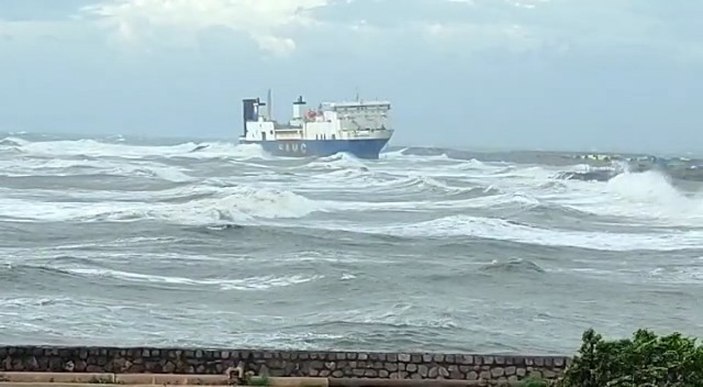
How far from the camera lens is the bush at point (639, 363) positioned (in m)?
6.15

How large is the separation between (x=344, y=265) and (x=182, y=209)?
1240cm

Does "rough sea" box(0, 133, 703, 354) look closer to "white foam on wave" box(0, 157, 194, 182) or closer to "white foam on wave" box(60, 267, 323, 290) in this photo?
"white foam on wave" box(60, 267, 323, 290)

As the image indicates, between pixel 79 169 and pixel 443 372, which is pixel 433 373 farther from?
pixel 79 169

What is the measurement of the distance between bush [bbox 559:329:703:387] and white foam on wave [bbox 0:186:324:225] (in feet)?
73.0

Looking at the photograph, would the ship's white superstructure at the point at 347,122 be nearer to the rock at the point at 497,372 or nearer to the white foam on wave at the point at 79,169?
the white foam on wave at the point at 79,169

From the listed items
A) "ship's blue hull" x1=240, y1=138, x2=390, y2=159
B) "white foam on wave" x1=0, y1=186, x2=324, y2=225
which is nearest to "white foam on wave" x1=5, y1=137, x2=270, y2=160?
"ship's blue hull" x1=240, y1=138, x2=390, y2=159

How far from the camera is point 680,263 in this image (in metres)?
22.4

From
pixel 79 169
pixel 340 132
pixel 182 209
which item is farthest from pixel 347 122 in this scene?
pixel 182 209

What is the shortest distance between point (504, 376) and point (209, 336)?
5619mm

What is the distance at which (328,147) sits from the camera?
66250 millimetres

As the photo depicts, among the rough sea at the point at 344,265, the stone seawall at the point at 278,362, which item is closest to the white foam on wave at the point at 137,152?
the rough sea at the point at 344,265

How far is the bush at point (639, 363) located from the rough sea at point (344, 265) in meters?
6.12

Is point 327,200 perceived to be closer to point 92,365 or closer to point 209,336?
point 209,336

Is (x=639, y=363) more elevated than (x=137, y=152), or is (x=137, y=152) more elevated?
(x=639, y=363)
